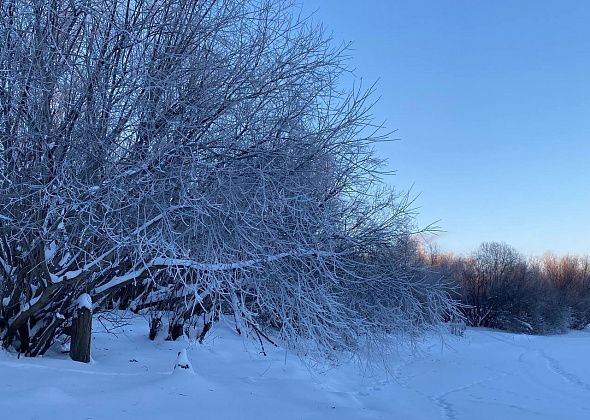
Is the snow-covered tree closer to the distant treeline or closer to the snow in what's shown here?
the snow

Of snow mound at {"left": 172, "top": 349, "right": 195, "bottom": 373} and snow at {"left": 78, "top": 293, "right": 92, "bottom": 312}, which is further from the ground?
snow at {"left": 78, "top": 293, "right": 92, "bottom": 312}

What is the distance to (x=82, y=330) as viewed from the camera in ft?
25.6

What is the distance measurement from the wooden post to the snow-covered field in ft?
1.04

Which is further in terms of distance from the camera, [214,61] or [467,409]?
[467,409]

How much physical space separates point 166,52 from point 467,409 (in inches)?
313

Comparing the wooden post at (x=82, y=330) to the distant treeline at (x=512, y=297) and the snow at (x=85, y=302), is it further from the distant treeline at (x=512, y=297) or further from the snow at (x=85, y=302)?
the distant treeline at (x=512, y=297)

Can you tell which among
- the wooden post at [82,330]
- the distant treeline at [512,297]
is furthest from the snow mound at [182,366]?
the distant treeline at [512,297]

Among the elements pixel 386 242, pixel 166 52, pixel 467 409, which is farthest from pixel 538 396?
pixel 166 52

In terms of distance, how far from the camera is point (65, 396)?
19.8ft

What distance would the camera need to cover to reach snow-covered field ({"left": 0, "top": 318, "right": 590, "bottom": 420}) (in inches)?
241

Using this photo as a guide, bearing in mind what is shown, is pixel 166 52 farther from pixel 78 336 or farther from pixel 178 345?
pixel 178 345

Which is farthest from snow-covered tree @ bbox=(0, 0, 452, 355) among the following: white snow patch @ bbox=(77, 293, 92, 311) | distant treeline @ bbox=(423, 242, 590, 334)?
distant treeline @ bbox=(423, 242, 590, 334)

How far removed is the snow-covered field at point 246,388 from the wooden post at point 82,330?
32 centimetres

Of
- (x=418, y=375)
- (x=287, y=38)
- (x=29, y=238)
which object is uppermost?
(x=287, y=38)
